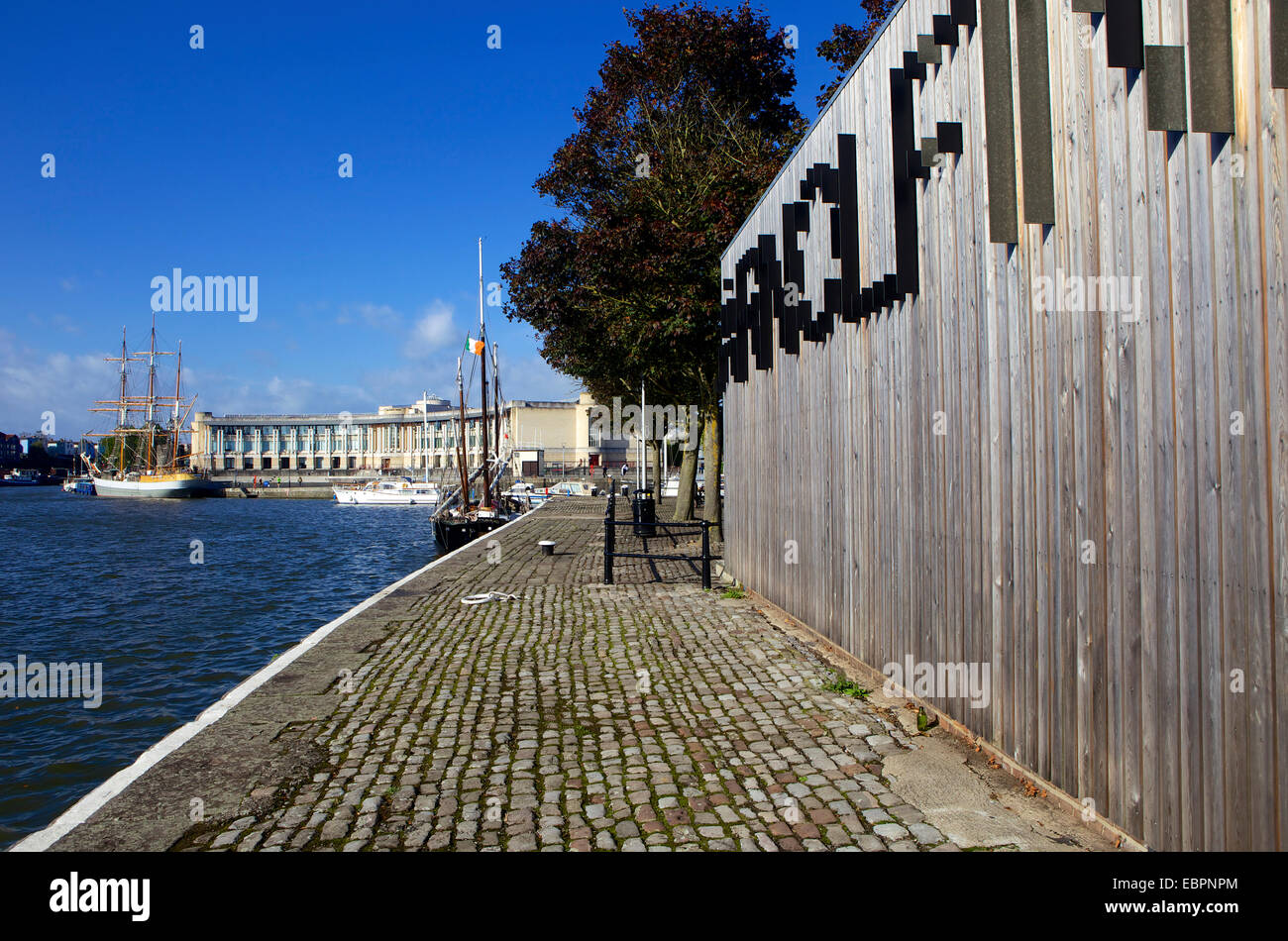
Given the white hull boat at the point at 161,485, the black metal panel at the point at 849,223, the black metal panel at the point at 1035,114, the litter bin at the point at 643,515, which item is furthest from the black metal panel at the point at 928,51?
the white hull boat at the point at 161,485

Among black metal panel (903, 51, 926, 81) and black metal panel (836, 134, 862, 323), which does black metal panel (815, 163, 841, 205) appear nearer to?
black metal panel (836, 134, 862, 323)

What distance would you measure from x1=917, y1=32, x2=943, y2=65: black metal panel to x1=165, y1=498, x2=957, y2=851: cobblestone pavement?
4.38 meters

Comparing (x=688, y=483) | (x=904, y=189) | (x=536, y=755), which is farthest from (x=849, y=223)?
(x=688, y=483)

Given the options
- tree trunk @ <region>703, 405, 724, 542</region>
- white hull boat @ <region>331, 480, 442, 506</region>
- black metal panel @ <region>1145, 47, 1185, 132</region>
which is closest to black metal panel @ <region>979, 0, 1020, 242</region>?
black metal panel @ <region>1145, 47, 1185, 132</region>

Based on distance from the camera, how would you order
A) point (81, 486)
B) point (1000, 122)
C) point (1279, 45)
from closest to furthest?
point (1279, 45) < point (1000, 122) < point (81, 486)

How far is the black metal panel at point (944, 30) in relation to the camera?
5.31m

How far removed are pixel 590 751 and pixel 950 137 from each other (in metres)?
4.39

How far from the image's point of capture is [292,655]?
8.30m

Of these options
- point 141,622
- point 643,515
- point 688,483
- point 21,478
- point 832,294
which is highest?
point 832,294

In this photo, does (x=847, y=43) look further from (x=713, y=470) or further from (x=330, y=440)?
(x=330, y=440)

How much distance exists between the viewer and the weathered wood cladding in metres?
3.00

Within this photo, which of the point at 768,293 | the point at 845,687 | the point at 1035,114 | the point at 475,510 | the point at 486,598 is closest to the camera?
the point at 1035,114

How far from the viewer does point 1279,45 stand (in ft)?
9.30

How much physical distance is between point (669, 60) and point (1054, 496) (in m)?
16.8
